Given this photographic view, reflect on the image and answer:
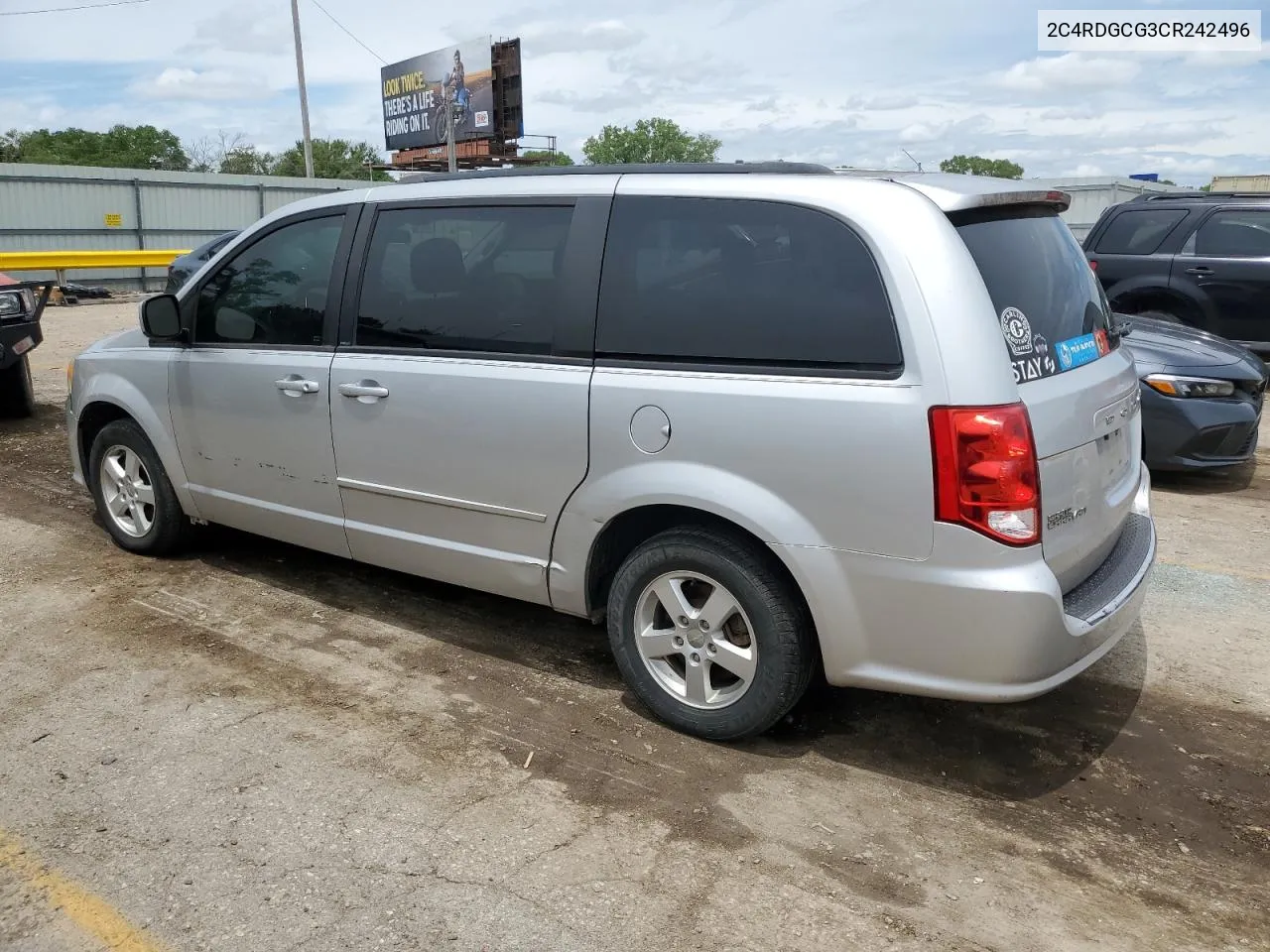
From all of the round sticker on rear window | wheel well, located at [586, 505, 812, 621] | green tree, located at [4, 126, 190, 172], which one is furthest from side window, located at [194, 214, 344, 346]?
green tree, located at [4, 126, 190, 172]

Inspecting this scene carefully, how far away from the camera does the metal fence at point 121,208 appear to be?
2388 centimetres

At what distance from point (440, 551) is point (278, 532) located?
1055 millimetres

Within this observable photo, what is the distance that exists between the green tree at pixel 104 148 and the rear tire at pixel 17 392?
53051 mm

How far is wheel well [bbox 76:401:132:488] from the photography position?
17.6 feet

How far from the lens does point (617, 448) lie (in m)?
3.48

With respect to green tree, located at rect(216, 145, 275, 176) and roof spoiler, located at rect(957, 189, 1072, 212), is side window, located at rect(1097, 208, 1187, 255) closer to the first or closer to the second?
roof spoiler, located at rect(957, 189, 1072, 212)

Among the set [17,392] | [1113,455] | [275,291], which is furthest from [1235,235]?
[17,392]

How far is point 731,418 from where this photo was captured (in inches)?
126

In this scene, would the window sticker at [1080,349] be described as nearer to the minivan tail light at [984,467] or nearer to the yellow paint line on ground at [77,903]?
the minivan tail light at [984,467]

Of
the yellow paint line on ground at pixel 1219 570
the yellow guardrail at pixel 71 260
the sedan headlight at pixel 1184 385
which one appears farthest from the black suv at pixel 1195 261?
the yellow guardrail at pixel 71 260

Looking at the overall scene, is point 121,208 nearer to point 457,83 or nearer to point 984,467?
point 457,83

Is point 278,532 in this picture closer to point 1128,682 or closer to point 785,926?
point 785,926

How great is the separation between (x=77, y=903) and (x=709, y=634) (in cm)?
191

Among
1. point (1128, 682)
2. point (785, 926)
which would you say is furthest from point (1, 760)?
point (1128, 682)
